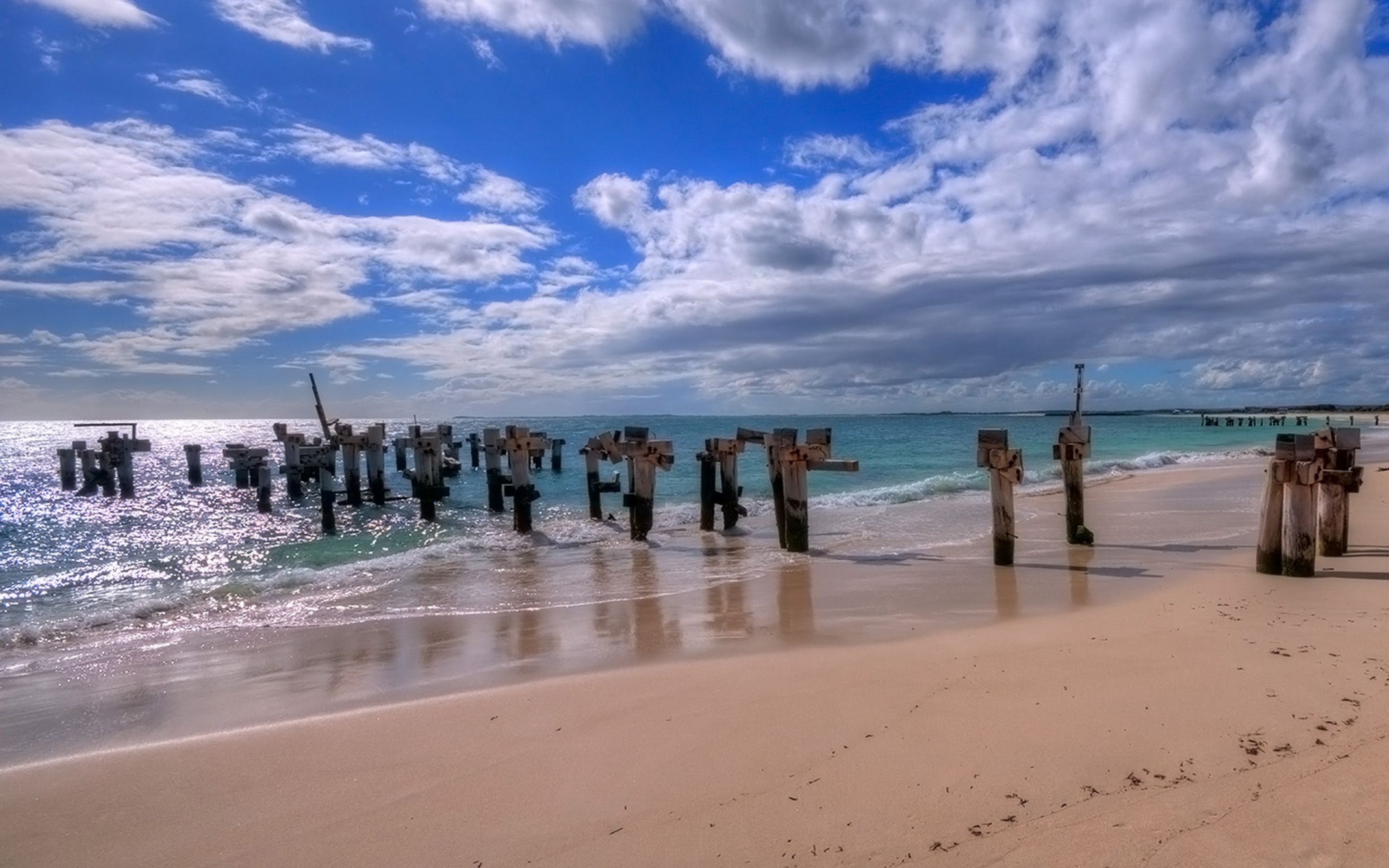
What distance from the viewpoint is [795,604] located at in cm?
861

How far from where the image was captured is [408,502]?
80.3 ft

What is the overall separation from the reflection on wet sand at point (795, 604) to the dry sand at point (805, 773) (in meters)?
1.19

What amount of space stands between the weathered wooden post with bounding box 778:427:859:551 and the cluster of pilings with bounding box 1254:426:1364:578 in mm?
5327

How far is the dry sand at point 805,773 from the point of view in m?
3.41

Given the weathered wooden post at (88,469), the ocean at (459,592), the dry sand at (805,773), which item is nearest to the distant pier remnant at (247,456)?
the ocean at (459,592)

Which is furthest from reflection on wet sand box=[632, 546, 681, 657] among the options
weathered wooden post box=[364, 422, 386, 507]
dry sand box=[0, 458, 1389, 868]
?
weathered wooden post box=[364, 422, 386, 507]

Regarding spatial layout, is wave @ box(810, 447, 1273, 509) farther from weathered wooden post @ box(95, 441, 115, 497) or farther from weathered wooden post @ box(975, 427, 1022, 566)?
weathered wooden post @ box(95, 441, 115, 497)

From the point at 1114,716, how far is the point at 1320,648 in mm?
2564

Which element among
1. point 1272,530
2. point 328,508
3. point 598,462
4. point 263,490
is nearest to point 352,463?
point 263,490

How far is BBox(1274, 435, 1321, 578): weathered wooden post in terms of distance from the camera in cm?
838

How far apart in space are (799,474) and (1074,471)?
13.5 ft

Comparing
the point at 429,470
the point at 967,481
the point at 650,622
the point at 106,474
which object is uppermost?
the point at 429,470

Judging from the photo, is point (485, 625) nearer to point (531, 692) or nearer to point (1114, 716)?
point (531, 692)

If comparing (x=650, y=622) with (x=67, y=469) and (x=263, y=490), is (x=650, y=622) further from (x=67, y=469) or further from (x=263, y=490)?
(x=67, y=469)
